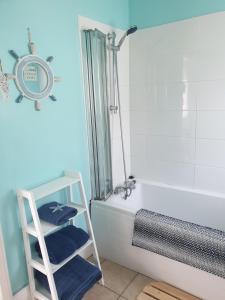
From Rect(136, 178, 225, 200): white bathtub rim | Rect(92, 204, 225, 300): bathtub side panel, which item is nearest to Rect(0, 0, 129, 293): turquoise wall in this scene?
Rect(92, 204, 225, 300): bathtub side panel

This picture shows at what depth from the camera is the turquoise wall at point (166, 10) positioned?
1.95 m

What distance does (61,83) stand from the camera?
1721mm

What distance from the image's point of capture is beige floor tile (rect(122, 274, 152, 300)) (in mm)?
1764

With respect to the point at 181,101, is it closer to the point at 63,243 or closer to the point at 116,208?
the point at 116,208

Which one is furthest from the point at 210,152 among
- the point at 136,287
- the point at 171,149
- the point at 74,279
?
the point at 74,279

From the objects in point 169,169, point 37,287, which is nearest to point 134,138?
point 169,169

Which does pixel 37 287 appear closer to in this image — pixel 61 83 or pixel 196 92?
pixel 61 83

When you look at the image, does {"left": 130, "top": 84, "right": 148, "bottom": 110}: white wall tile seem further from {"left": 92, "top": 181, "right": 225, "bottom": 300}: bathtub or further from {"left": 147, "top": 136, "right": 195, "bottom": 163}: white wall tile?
{"left": 92, "top": 181, "right": 225, "bottom": 300}: bathtub

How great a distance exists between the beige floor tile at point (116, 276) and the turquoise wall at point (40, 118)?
0.68m

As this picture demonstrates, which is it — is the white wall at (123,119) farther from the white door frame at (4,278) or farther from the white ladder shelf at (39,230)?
the white door frame at (4,278)

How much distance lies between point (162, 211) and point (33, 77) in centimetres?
182

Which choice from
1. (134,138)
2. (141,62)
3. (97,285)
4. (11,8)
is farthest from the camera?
(134,138)

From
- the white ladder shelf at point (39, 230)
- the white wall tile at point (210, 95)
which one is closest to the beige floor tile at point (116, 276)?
the white ladder shelf at point (39, 230)

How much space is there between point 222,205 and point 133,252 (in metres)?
0.93
